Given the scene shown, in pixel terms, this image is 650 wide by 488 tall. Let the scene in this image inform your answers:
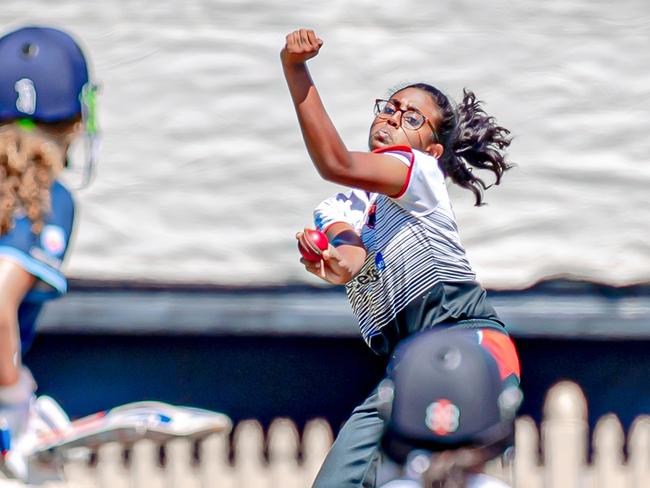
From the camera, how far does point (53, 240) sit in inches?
128

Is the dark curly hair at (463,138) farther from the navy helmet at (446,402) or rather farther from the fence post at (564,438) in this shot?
the fence post at (564,438)

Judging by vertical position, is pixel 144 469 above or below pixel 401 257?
below

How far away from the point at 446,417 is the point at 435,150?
1.09 meters

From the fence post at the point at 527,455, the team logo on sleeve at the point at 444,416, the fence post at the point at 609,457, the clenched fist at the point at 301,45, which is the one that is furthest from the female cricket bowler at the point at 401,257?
the fence post at the point at 609,457

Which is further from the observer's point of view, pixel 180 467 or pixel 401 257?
pixel 180 467

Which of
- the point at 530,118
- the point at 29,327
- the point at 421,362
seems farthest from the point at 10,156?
the point at 530,118

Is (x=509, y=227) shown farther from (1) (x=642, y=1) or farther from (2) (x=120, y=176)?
(2) (x=120, y=176)

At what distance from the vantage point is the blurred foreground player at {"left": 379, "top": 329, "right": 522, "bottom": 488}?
3.13 meters

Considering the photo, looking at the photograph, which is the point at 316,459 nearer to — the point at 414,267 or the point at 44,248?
the point at 414,267

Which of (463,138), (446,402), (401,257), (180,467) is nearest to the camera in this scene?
(446,402)

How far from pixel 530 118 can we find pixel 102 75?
165 cm

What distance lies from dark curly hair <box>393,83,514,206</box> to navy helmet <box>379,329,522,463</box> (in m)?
0.98

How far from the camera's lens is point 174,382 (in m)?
5.77

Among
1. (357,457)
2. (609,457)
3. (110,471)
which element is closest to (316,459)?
(110,471)
